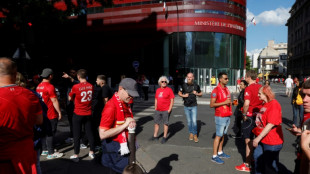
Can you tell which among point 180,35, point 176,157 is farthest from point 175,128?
point 180,35

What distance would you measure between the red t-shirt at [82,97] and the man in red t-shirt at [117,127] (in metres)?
2.45

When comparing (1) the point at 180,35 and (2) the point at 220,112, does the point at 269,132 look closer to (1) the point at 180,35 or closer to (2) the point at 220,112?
(2) the point at 220,112

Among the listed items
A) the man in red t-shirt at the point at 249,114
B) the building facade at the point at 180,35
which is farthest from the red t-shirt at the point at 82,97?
the building facade at the point at 180,35

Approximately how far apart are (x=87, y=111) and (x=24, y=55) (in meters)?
6.91

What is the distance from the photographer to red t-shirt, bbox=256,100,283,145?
3.23m

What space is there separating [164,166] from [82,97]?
231 centimetres

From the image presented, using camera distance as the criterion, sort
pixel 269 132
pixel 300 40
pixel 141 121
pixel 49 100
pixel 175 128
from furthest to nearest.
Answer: pixel 300 40 → pixel 141 121 → pixel 175 128 → pixel 49 100 → pixel 269 132

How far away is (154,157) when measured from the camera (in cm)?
511

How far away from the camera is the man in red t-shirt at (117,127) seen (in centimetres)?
258

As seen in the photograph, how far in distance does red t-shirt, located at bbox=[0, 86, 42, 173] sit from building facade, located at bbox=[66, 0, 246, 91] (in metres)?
26.0

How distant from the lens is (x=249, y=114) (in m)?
4.73

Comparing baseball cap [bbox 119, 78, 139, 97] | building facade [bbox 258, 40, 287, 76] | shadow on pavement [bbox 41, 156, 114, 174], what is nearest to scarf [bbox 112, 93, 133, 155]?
baseball cap [bbox 119, 78, 139, 97]

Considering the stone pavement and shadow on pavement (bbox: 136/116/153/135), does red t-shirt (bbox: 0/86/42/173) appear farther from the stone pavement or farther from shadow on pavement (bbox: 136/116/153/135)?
shadow on pavement (bbox: 136/116/153/135)

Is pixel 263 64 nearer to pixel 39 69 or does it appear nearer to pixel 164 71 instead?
pixel 164 71
